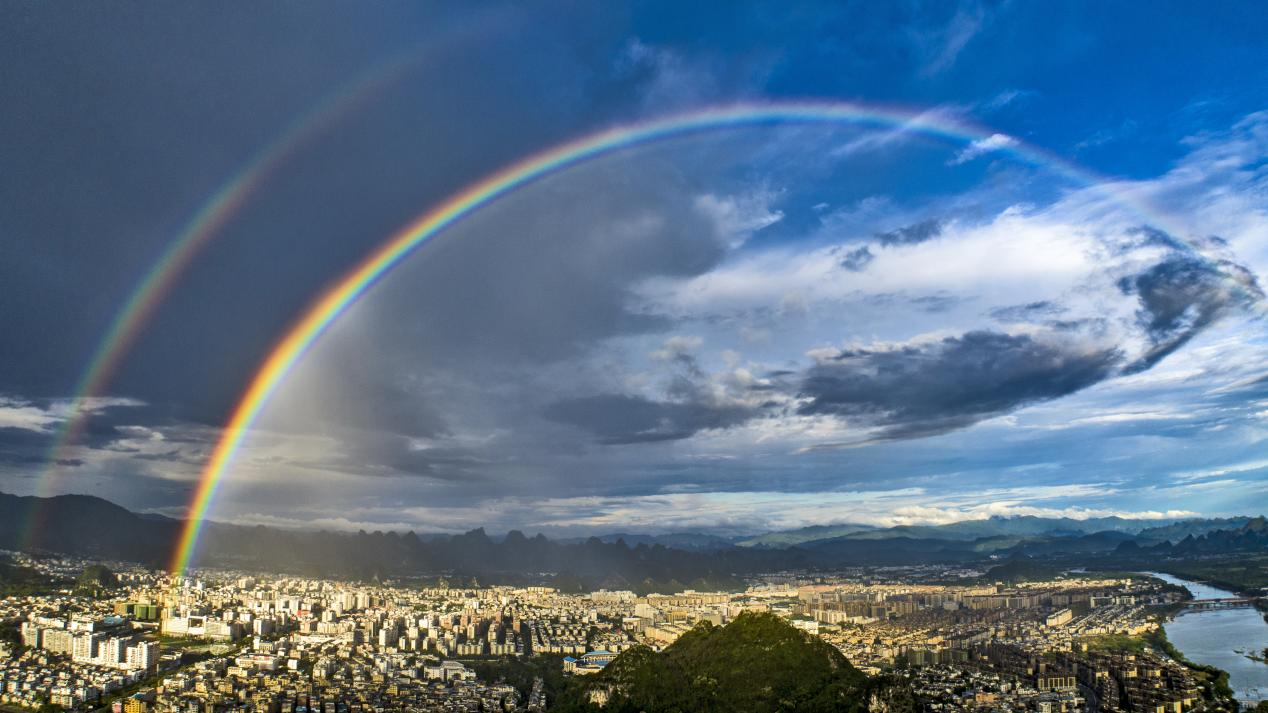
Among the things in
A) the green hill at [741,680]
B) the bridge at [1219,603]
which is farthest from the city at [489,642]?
the green hill at [741,680]

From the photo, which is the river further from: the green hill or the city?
the green hill

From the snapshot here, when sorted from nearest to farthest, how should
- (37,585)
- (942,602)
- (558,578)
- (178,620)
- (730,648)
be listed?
(730,648), (178,620), (37,585), (942,602), (558,578)

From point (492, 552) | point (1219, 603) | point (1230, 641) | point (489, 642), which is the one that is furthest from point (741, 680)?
point (492, 552)

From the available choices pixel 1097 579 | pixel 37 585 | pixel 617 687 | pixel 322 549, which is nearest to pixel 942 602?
pixel 1097 579

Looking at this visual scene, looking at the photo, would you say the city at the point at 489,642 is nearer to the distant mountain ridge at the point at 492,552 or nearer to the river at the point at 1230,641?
the river at the point at 1230,641

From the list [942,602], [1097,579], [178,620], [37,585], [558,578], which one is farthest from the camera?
[558,578]

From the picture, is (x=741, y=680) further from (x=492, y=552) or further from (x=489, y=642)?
(x=492, y=552)

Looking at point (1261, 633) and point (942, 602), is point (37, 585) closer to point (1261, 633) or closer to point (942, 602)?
point (942, 602)

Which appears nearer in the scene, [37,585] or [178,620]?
[178,620]
